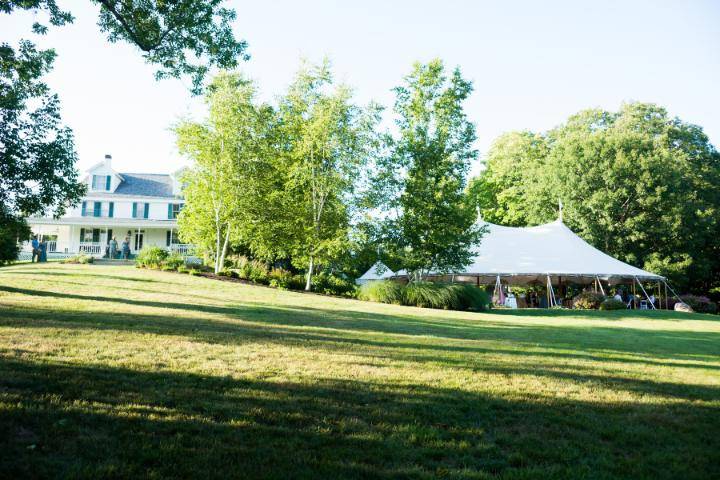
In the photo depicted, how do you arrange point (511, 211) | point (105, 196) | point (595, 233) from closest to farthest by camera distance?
point (595, 233)
point (105, 196)
point (511, 211)

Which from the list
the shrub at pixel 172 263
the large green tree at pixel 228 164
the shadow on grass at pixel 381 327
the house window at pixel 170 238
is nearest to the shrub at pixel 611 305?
the shadow on grass at pixel 381 327

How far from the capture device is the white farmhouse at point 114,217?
3672 centimetres

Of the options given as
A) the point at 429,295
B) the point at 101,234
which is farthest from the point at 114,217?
the point at 429,295

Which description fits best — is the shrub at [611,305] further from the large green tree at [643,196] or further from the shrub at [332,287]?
the shrub at [332,287]

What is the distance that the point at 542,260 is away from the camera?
2555 centimetres

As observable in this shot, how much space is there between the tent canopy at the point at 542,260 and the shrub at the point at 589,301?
3.20ft

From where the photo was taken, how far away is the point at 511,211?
42000mm

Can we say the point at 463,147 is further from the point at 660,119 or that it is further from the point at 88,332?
the point at 660,119

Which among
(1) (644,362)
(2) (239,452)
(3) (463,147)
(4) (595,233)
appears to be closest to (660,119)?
(4) (595,233)

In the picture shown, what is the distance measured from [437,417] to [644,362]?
15.5 ft

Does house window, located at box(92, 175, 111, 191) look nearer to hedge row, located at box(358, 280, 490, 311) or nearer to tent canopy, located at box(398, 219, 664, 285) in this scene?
tent canopy, located at box(398, 219, 664, 285)

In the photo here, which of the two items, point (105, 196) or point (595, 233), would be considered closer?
point (595, 233)

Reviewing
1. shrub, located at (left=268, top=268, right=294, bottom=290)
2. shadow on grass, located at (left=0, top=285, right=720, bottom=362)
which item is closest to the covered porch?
shrub, located at (left=268, top=268, right=294, bottom=290)

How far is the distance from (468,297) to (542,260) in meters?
9.26
